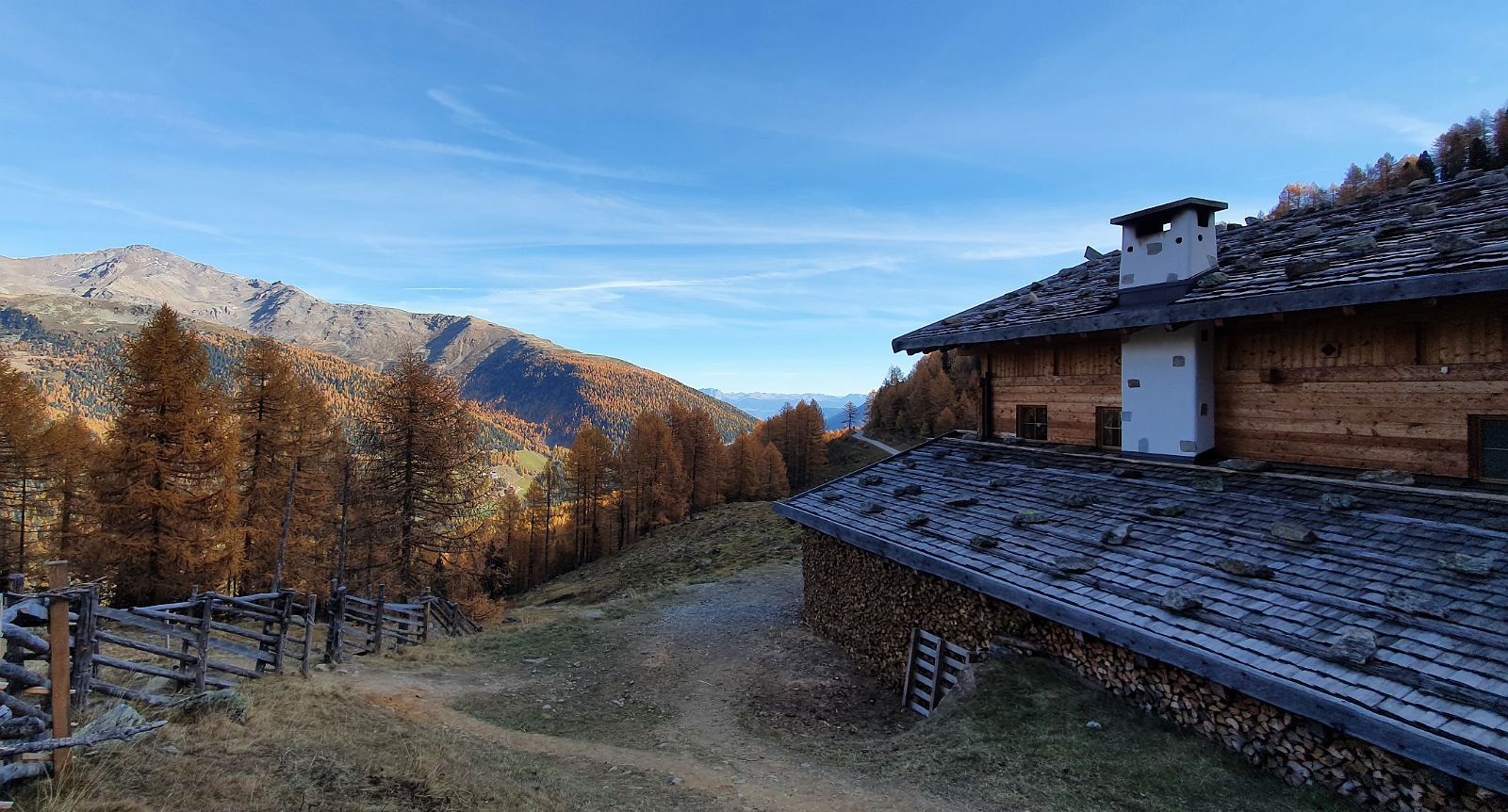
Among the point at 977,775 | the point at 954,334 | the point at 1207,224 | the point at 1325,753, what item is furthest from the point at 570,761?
the point at 1207,224

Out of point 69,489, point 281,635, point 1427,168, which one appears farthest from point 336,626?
point 1427,168

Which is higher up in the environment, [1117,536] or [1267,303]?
[1267,303]

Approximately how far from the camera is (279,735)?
7.80 meters

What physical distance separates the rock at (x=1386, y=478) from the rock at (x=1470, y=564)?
88.9 inches

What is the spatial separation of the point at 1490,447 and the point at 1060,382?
274 inches

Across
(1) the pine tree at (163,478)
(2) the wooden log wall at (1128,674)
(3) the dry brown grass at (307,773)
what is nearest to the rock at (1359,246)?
(2) the wooden log wall at (1128,674)

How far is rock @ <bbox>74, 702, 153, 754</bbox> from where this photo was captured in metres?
6.32

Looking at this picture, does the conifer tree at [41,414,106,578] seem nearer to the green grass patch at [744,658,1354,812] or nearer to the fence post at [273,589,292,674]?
the fence post at [273,589,292,674]

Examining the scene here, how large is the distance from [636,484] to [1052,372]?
5022 centimetres

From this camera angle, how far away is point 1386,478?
9.12 metres

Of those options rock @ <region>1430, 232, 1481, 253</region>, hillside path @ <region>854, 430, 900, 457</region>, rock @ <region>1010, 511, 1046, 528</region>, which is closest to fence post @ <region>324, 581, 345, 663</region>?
rock @ <region>1010, 511, 1046, 528</region>

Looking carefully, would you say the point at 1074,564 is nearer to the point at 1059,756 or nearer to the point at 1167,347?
the point at 1059,756

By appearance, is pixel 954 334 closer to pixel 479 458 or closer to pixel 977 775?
pixel 977 775

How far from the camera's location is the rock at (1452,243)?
28.6 feet
